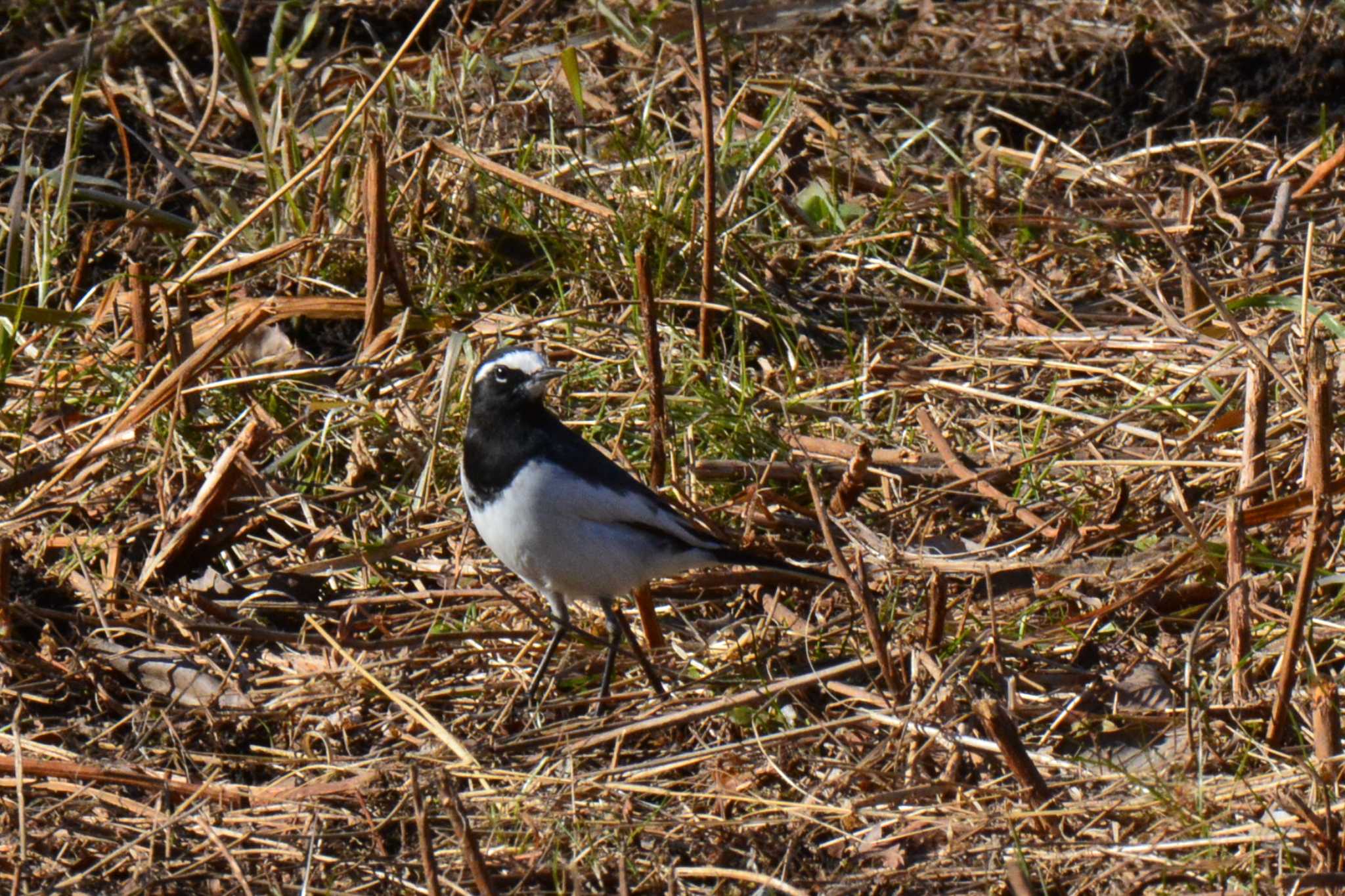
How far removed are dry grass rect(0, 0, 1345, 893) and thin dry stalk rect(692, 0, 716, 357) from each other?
97 mm

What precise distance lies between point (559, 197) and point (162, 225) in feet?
5.95

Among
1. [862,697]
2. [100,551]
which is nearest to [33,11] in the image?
[100,551]

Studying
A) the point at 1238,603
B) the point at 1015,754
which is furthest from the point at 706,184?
the point at 1015,754

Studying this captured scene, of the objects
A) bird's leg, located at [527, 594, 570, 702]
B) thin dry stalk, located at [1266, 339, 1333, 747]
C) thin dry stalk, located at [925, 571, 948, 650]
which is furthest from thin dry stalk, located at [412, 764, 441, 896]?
thin dry stalk, located at [1266, 339, 1333, 747]

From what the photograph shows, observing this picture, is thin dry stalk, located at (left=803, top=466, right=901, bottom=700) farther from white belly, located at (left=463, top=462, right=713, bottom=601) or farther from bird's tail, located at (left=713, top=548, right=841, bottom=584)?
white belly, located at (left=463, top=462, right=713, bottom=601)

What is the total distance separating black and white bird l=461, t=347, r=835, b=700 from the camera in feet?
15.6

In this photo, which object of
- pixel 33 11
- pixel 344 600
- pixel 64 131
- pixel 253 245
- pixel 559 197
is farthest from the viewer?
pixel 33 11

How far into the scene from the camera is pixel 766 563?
4797 millimetres

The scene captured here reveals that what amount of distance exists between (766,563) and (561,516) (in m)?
0.64

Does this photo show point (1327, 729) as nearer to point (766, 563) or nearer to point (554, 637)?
point (766, 563)

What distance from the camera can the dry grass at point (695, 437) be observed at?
13.2 ft

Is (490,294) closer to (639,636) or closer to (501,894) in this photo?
(639,636)

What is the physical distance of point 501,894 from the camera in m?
3.84

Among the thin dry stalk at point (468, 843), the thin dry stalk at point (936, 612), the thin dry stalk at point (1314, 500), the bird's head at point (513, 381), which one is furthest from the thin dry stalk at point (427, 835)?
the thin dry stalk at point (1314, 500)
